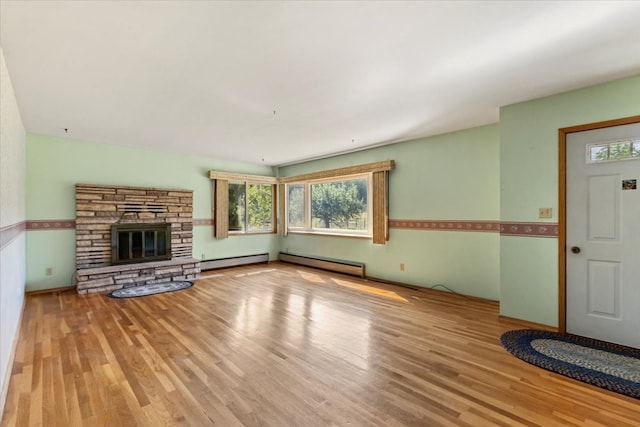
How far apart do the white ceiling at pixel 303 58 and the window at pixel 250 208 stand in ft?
9.81

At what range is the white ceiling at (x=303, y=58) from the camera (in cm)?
174

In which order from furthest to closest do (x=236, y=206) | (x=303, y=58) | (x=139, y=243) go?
(x=236, y=206) → (x=139, y=243) → (x=303, y=58)

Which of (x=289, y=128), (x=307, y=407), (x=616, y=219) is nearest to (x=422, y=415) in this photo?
(x=307, y=407)

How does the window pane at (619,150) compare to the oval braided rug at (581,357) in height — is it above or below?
above

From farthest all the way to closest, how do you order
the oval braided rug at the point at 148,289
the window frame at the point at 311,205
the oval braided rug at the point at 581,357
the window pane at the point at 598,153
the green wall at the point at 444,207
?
the window frame at the point at 311,205, the oval braided rug at the point at 148,289, the green wall at the point at 444,207, the window pane at the point at 598,153, the oval braided rug at the point at 581,357

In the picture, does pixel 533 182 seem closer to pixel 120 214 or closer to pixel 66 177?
pixel 120 214

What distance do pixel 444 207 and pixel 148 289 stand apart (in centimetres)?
485

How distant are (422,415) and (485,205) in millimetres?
3169

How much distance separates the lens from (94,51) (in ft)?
7.09

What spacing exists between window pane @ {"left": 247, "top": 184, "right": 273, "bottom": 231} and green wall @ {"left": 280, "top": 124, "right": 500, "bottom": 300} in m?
2.66

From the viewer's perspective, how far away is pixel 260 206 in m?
7.14

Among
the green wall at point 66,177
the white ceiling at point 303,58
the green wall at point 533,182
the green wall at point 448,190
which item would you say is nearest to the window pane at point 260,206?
the green wall at point 448,190

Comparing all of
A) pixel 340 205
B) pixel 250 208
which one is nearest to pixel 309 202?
pixel 340 205

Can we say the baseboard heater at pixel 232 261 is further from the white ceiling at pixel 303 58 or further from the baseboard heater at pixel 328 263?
the white ceiling at pixel 303 58
